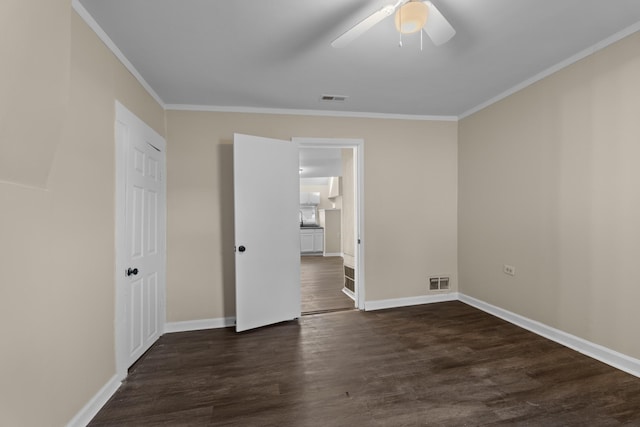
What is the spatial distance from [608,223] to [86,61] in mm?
4018

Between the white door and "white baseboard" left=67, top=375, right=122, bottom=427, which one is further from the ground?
the white door

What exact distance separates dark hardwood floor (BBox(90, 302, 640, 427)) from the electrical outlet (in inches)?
21.9

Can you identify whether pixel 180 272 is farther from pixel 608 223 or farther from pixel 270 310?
pixel 608 223

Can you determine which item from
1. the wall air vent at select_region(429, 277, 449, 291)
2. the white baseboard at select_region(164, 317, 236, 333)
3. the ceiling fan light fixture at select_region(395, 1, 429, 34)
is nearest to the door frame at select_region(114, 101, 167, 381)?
the white baseboard at select_region(164, 317, 236, 333)

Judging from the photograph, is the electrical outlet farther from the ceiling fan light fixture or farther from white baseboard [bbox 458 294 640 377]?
the ceiling fan light fixture

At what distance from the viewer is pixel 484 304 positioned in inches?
142

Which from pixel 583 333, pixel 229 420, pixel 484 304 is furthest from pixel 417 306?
pixel 229 420

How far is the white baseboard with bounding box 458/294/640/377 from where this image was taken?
87.4 inches

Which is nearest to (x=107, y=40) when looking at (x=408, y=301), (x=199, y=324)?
(x=199, y=324)

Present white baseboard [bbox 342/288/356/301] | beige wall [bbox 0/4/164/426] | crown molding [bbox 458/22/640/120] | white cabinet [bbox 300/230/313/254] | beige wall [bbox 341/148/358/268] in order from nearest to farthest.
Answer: beige wall [bbox 0/4/164/426], crown molding [bbox 458/22/640/120], white baseboard [bbox 342/288/356/301], beige wall [bbox 341/148/358/268], white cabinet [bbox 300/230/313/254]

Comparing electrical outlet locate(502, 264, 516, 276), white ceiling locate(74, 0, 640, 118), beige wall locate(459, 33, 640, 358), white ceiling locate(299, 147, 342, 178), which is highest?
white ceiling locate(74, 0, 640, 118)

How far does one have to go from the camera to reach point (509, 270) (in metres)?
3.26

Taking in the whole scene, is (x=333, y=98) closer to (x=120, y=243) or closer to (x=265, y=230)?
(x=265, y=230)

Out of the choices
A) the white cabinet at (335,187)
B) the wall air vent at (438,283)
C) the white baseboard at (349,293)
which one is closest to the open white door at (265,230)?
the white baseboard at (349,293)
